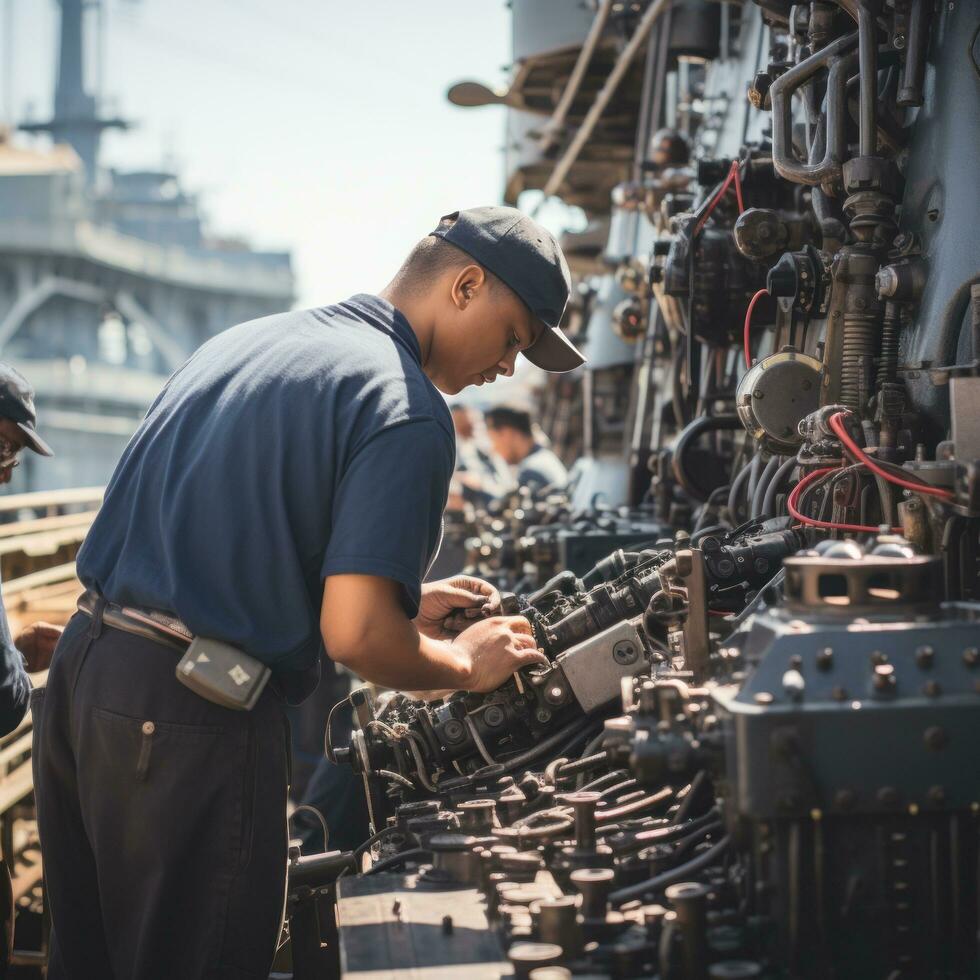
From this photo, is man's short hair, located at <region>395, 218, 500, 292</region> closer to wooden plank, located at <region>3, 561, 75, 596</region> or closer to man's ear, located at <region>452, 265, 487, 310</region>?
man's ear, located at <region>452, 265, 487, 310</region>

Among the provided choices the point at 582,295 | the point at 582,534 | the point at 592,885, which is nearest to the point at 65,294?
the point at 582,295

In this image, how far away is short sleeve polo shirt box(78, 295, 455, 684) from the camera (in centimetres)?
202

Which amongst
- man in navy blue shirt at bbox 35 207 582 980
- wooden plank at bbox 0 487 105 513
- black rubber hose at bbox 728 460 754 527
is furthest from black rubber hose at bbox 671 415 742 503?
wooden plank at bbox 0 487 105 513

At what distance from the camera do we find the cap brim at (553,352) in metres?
2.46

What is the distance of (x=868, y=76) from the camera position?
277 centimetres

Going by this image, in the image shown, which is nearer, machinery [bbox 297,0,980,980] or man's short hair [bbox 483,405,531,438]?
machinery [bbox 297,0,980,980]

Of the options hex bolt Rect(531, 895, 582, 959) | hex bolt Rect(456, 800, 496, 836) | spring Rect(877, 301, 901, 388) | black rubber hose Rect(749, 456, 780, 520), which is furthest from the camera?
black rubber hose Rect(749, 456, 780, 520)

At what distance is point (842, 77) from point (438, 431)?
1.51 meters

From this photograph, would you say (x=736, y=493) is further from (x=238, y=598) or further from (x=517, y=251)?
(x=238, y=598)

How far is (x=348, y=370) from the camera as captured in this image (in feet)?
6.95

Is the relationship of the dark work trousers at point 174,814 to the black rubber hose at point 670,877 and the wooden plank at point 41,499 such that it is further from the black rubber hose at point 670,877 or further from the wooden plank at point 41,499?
the wooden plank at point 41,499

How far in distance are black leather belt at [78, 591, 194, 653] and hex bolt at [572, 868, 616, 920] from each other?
31.6 inches

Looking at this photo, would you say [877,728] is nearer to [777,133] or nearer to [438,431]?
[438,431]

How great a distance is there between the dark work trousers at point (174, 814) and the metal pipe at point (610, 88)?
5.61 meters
